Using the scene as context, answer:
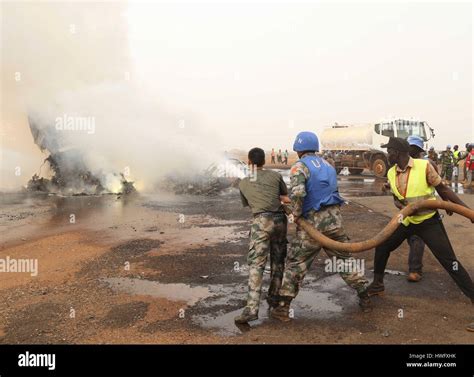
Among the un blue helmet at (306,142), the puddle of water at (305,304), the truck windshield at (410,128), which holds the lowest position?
the puddle of water at (305,304)

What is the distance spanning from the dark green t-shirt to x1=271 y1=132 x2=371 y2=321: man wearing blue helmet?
0.21 metres

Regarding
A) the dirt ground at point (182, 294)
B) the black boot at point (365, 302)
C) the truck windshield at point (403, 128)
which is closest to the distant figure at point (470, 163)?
the truck windshield at point (403, 128)

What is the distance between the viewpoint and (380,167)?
22.1 metres

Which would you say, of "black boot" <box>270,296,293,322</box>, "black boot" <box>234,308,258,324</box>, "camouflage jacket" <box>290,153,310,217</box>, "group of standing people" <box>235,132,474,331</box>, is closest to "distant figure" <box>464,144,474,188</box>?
"group of standing people" <box>235,132,474,331</box>

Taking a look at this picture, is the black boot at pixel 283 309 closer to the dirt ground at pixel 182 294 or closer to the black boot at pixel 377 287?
the dirt ground at pixel 182 294

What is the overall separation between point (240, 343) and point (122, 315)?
1461 mm

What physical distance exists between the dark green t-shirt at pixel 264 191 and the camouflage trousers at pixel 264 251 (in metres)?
0.10

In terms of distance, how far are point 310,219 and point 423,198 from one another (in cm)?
132

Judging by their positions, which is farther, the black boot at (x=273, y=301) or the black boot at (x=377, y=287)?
the black boot at (x=377, y=287)

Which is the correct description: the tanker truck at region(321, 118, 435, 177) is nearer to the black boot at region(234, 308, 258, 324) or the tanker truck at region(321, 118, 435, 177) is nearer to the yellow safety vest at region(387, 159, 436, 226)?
the yellow safety vest at region(387, 159, 436, 226)

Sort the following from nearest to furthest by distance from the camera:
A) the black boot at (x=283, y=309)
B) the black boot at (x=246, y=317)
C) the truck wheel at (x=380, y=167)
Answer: the black boot at (x=246, y=317)
the black boot at (x=283, y=309)
the truck wheel at (x=380, y=167)

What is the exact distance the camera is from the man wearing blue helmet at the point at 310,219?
162 inches

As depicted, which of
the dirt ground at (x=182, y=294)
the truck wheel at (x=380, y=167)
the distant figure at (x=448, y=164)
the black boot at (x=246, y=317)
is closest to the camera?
the dirt ground at (x=182, y=294)

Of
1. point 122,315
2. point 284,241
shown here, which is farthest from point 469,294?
point 122,315
